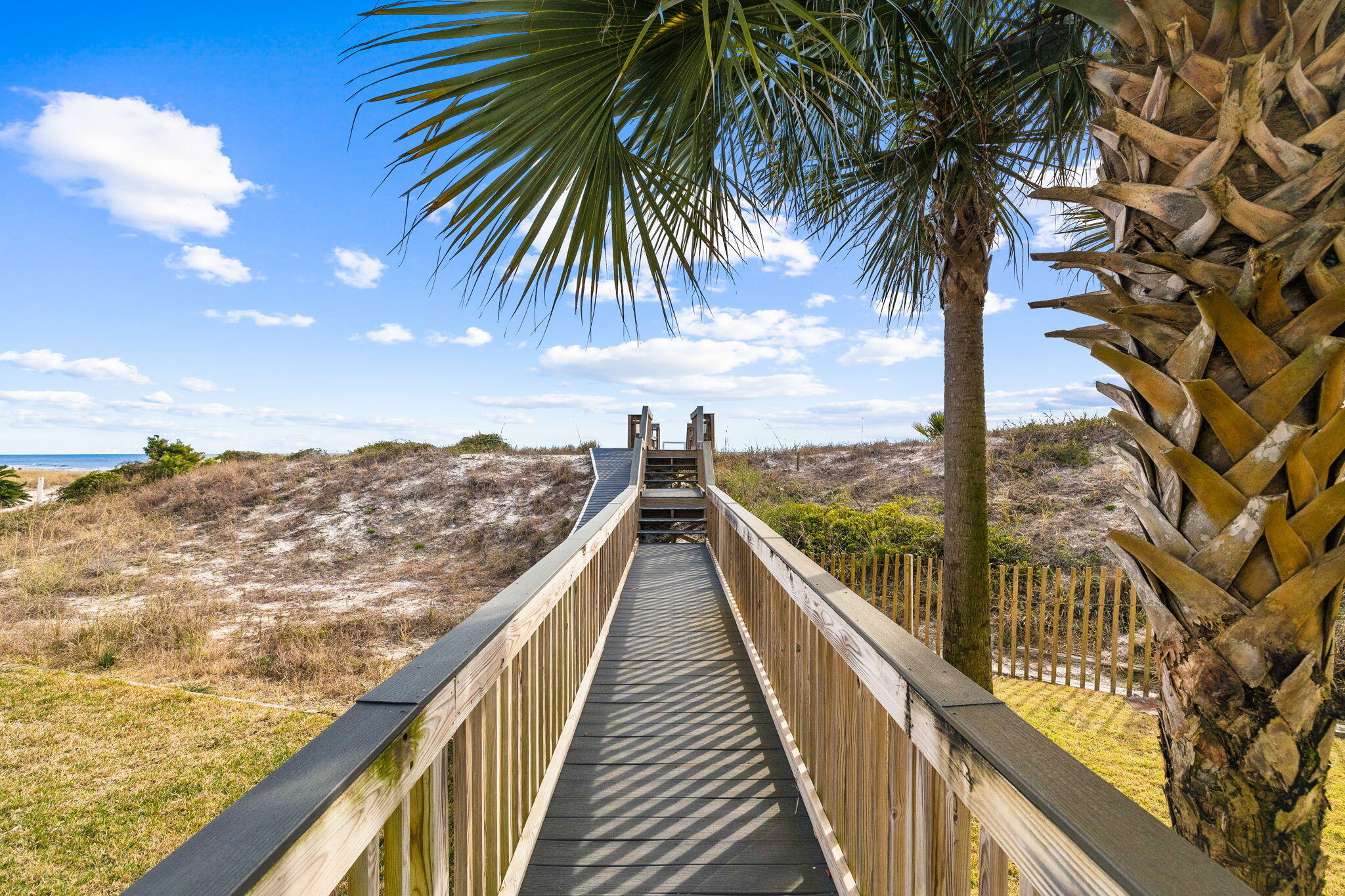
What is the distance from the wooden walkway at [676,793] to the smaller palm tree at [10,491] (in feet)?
66.9

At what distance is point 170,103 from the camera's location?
1307cm

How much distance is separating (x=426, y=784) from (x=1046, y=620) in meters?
8.60

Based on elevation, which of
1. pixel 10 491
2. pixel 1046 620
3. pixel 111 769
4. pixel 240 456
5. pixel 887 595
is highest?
pixel 240 456

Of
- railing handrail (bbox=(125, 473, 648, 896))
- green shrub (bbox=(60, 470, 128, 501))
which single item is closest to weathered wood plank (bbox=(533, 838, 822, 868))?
railing handrail (bbox=(125, 473, 648, 896))

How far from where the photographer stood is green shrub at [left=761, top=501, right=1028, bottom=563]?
29.6 feet

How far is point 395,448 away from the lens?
19781mm

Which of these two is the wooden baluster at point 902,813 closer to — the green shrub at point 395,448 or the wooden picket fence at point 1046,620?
the wooden picket fence at point 1046,620

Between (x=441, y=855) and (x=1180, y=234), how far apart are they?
8.15 feet

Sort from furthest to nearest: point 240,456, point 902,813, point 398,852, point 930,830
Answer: point 240,456 < point 902,813 < point 930,830 < point 398,852

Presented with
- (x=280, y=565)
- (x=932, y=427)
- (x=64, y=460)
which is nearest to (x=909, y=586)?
(x=932, y=427)

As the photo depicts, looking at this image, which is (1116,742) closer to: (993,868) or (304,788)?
(993,868)

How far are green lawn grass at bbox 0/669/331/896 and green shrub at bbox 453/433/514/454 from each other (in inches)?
558

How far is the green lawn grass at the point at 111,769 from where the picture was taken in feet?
11.3

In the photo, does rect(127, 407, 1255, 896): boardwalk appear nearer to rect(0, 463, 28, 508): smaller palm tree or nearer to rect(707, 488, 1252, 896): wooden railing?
rect(707, 488, 1252, 896): wooden railing
